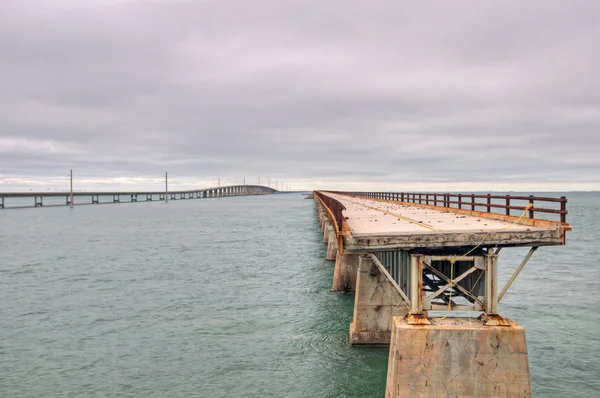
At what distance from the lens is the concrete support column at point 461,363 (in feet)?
36.0

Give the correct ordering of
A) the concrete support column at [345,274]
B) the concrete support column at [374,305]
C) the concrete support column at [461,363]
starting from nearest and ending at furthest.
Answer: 1. the concrete support column at [461,363]
2. the concrete support column at [374,305]
3. the concrete support column at [345,274]

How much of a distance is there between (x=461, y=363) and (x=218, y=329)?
13.0 metres

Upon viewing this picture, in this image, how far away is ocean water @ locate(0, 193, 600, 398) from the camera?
15.8m

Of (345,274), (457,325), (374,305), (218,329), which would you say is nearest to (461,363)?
(457,325)

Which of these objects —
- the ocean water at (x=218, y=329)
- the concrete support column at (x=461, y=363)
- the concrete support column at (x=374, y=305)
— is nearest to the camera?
the concrete support column at (x=461, y=363)

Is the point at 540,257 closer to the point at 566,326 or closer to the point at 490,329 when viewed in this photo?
the point at 566,326

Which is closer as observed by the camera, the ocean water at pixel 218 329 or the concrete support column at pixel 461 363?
the concrete support column at pixel 461 363

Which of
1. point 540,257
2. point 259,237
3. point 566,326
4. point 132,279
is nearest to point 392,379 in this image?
point 566,326

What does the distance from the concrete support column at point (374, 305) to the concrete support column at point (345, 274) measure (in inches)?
365

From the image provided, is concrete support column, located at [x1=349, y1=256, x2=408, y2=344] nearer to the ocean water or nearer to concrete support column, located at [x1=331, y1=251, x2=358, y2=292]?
the ocean water

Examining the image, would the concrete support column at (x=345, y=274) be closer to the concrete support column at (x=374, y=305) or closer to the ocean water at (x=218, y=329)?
the ocean water at (x=218, y=329)

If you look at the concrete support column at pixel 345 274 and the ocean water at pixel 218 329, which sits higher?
the concrete support column at pixel 345 274

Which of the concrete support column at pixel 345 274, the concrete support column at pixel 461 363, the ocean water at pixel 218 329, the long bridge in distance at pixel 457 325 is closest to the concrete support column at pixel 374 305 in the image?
the ocean water at pixel 218 329

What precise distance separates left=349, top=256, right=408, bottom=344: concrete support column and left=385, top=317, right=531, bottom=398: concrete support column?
6015 mm
